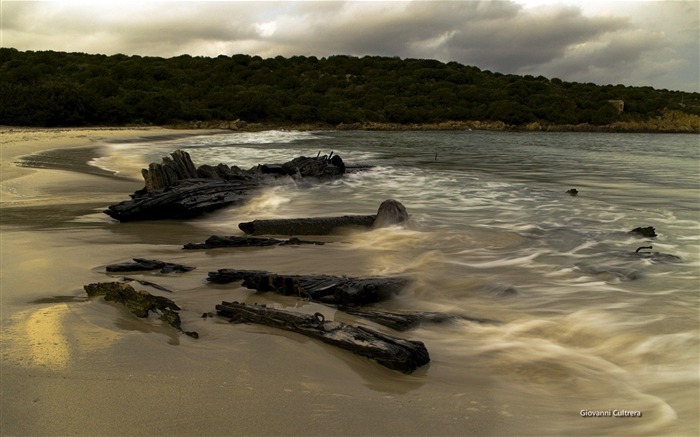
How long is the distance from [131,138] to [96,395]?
28025mm

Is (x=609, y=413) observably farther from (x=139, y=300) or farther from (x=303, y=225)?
(x=303, y=225)

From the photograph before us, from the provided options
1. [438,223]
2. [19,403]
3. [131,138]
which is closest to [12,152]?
[131,138]

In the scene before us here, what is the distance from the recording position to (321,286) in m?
4.09

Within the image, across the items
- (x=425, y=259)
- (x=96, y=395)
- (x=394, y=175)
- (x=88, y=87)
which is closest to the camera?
(x=96, y=395)

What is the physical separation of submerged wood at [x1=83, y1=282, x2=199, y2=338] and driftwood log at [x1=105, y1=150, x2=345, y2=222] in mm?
3615

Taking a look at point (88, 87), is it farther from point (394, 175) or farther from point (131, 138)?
point (394, 175)

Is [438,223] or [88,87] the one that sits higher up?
[88,87]

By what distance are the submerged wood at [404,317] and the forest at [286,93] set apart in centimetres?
3637

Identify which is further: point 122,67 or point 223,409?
point 122,67

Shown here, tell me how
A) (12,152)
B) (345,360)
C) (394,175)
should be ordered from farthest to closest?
1. (12,152)
2. (394,175)
3. (345,360)

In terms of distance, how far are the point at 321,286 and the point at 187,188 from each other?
4794 mm

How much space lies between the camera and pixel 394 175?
1473 centimetres

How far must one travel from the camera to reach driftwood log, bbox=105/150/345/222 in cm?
734

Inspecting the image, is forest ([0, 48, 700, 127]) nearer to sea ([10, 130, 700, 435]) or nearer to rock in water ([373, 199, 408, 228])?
sea ([10, 130, 700, 435])
